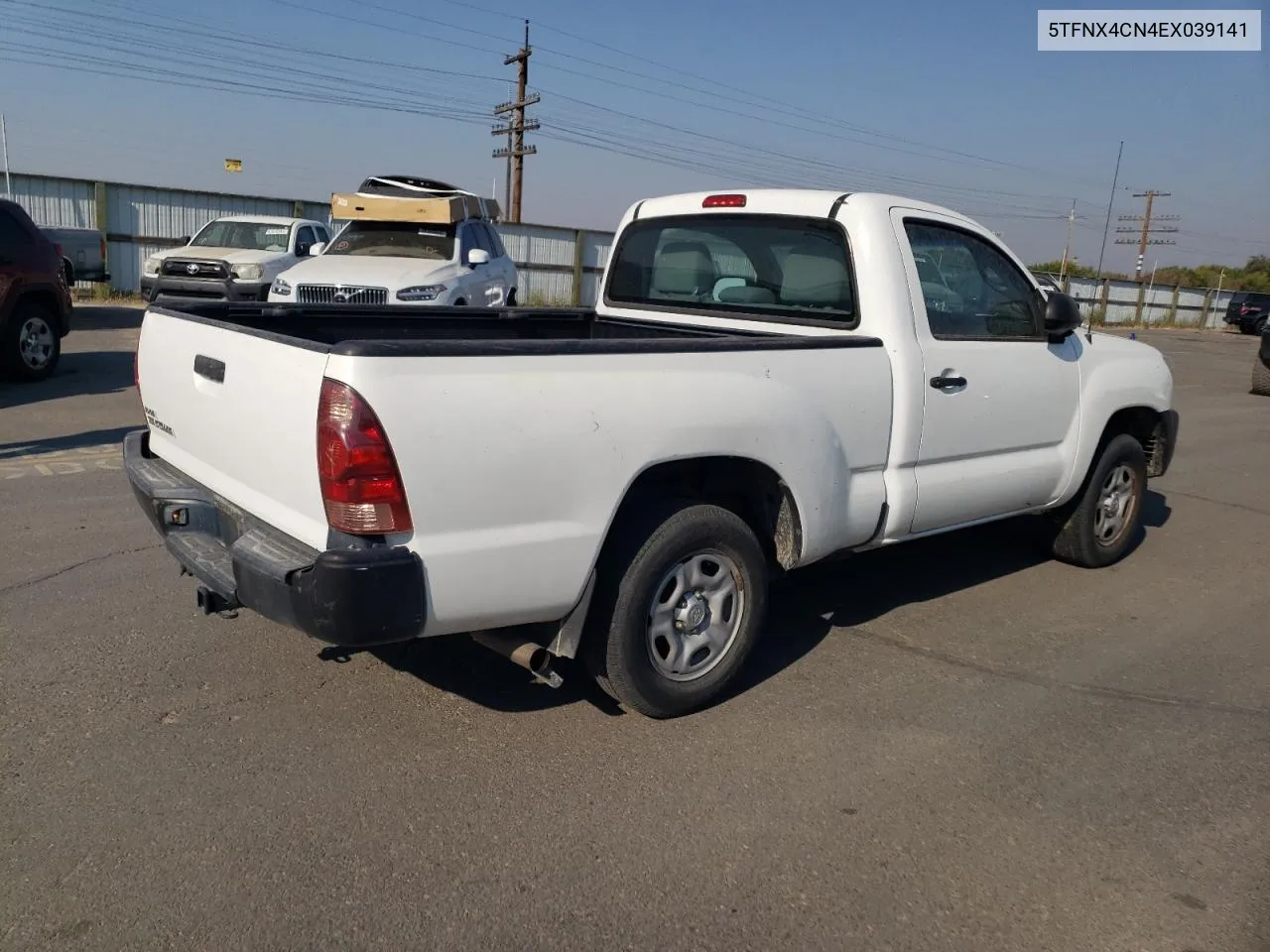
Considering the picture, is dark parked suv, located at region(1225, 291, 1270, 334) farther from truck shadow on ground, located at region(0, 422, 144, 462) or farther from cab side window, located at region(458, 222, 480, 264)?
truck shadow on ground, located at region(0, 422, 144, 462)

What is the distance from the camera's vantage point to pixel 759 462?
3.92 metres

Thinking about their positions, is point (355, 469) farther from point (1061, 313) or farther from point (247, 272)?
point (247, 272)

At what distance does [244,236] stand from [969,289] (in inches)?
590

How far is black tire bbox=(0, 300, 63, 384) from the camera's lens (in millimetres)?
10430

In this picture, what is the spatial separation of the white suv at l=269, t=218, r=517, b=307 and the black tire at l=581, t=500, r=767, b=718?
7.20m

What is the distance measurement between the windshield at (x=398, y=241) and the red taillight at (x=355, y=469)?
998 cm

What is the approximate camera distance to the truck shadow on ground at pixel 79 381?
1019 cm

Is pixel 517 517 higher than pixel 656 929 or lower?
higher

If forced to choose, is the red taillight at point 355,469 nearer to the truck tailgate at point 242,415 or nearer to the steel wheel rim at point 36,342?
the truck tailgate at point 242,415

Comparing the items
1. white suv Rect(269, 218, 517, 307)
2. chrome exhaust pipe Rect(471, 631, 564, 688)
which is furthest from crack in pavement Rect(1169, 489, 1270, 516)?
chrome exhaust pipe Rect(471, 631, 564, 688)

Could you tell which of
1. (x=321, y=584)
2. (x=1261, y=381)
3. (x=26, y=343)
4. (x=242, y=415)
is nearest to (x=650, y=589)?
(x=321, y=584)

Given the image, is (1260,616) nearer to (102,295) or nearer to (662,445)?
(662,445)

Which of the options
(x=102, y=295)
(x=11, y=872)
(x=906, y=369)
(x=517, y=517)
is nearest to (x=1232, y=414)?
(x=906, y=369)

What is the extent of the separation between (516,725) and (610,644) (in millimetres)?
508
